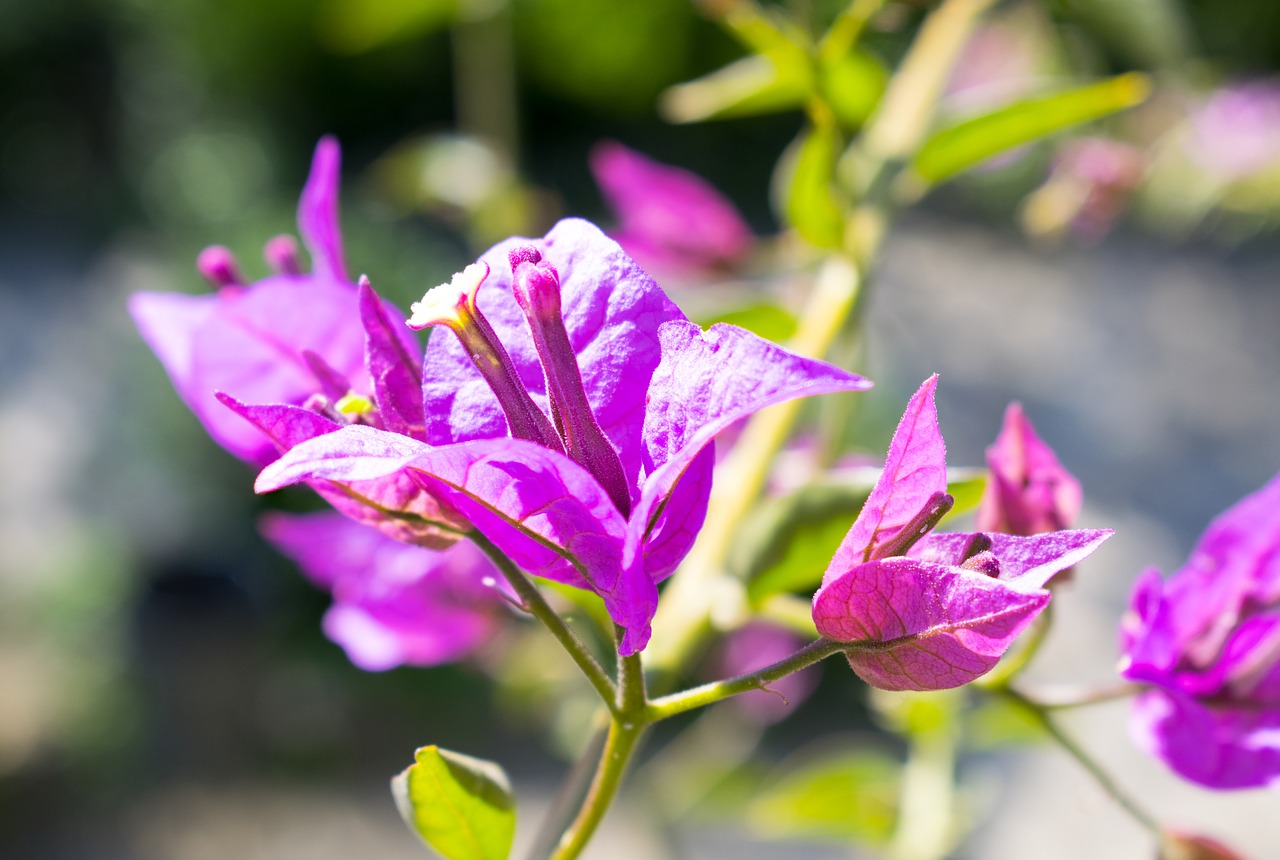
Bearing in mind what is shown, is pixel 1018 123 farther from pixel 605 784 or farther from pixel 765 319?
pixel 605 784

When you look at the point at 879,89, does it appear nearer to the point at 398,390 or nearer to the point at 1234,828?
the point at 398,390

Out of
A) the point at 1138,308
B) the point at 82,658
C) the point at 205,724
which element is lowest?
the point at 205,724

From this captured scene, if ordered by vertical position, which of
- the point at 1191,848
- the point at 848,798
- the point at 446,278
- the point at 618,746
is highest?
the point at 618,746

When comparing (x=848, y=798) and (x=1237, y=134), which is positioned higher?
(x=1237, y=134)

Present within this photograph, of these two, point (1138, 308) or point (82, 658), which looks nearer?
point (82, 658)

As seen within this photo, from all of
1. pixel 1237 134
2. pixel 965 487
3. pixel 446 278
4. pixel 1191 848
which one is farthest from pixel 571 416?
pixel 446 278

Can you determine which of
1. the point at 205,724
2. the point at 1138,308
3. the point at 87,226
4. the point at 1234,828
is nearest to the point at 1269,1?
the point at 1138,308
